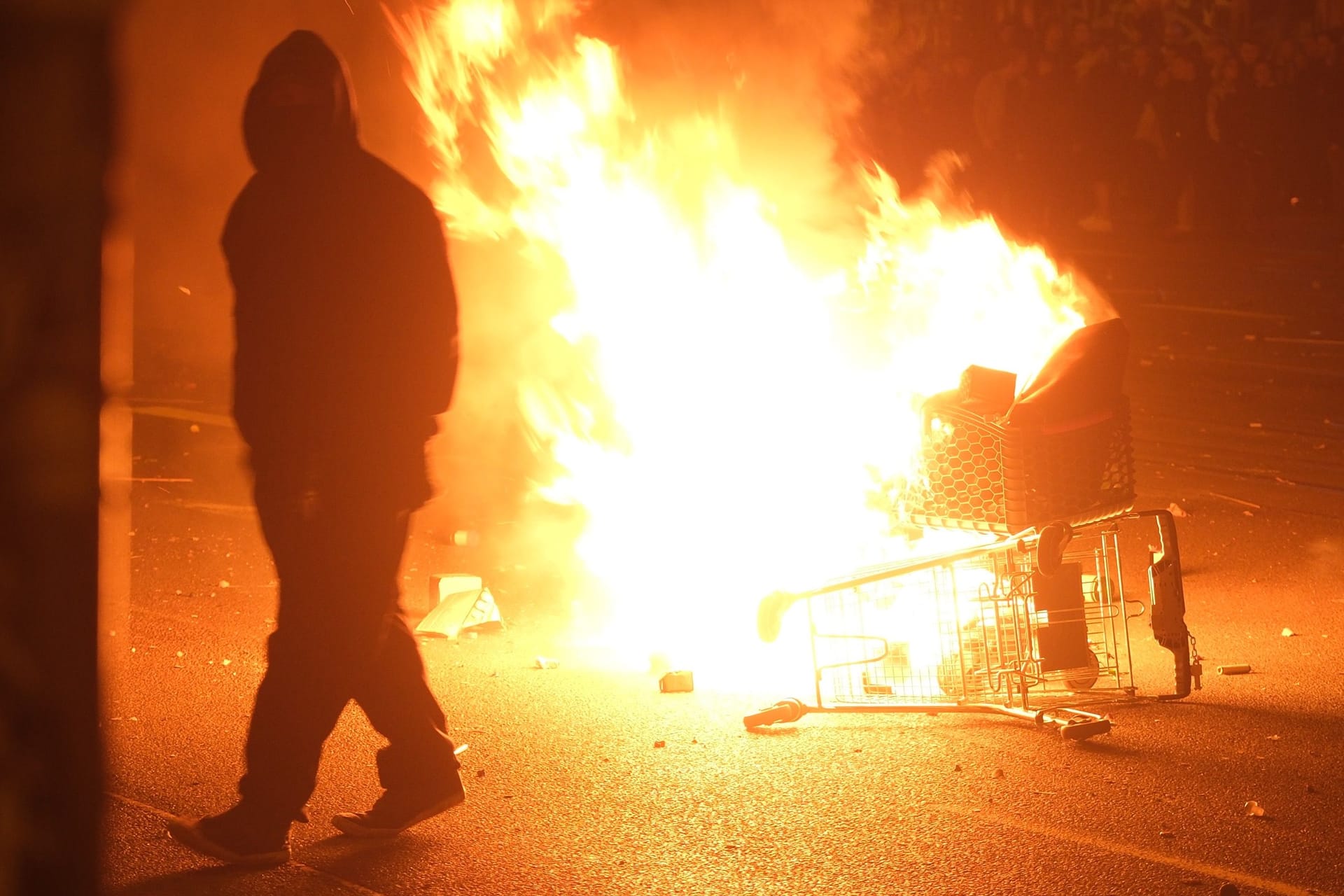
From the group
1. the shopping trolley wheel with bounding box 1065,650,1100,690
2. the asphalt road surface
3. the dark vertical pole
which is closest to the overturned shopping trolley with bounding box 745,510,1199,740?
the shopping trolley wheel with bounding box 1065,650,1100,690

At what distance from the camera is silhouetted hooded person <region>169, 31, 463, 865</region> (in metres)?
3.88

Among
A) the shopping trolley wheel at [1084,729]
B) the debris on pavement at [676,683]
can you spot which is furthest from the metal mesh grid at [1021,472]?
the debris on pavement at [676,683]

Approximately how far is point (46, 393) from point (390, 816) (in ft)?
5.83

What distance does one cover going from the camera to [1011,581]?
16.9 ft

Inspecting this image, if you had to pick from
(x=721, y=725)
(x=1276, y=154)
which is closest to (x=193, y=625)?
(x=721, y=725)

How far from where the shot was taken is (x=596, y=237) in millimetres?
8078

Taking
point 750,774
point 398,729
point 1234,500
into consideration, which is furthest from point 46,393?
point 1234,500

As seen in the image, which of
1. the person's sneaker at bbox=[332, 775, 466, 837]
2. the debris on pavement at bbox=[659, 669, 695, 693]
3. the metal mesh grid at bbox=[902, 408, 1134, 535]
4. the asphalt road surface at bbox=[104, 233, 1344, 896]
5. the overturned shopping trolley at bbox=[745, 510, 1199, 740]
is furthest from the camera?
the debris on pavement at bbox=[659, 669, 695, 693]

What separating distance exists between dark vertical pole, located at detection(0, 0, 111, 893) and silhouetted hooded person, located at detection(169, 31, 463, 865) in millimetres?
965

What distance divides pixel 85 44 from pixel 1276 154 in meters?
18.7

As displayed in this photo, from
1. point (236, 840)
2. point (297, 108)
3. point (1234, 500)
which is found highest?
point (297, 108)

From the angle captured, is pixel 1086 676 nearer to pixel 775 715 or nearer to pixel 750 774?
pixel 775 715

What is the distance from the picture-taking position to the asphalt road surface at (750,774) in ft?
12.4

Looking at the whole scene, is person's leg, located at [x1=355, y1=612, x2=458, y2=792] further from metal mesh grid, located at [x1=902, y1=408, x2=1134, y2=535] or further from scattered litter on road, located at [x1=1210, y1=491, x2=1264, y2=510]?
scattered litter on road, located at [x1=1210, y1=491, x2=1264, y2=510]
